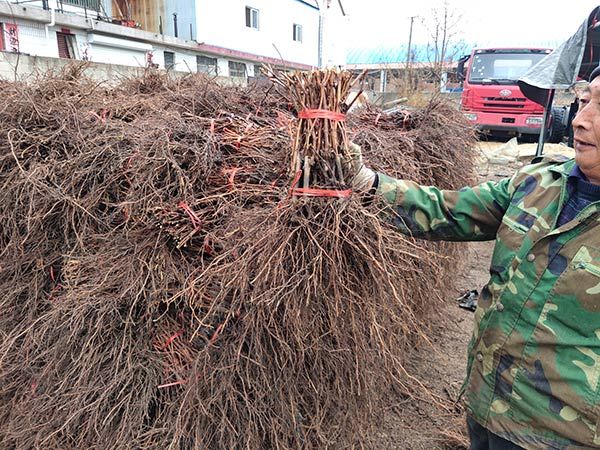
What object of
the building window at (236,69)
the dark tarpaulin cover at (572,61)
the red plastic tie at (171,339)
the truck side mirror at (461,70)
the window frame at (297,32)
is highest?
the window frame at (297,32)

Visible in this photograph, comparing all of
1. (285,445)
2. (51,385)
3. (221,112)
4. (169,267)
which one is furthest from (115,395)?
(221,112)

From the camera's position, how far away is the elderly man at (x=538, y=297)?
1175mm

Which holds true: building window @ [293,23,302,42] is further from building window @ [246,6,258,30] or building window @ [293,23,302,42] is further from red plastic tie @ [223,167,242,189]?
red plastic tie @ [223,167,242,189]

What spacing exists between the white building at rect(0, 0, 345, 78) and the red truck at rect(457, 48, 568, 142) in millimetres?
3927

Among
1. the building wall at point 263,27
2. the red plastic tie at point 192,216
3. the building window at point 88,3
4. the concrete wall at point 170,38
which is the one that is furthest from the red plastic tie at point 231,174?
the building wall at point 263,27

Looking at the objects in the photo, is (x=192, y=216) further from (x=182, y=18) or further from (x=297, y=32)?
(x=297, y=32)

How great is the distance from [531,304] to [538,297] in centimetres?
3

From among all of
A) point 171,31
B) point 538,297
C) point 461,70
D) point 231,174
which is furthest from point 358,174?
point 171,31

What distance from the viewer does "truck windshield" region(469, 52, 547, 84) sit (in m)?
11.0

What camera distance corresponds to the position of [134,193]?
1.75 m

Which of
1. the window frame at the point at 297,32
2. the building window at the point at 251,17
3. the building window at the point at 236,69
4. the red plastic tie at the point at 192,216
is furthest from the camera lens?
the window frame at the point at 297,32

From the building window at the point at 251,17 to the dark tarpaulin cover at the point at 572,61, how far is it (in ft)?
58.7

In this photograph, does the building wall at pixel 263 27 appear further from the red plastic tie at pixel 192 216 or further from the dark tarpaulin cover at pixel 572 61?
the red plastic tie at pixel 192 216

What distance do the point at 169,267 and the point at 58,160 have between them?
994 mm
